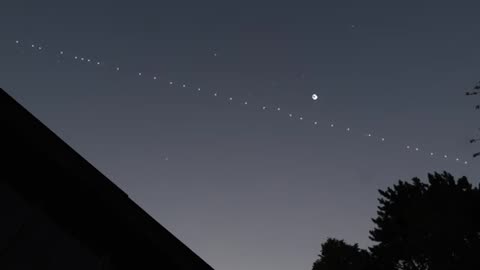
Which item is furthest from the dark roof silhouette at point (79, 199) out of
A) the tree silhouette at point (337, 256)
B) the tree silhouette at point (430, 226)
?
the tree silhouette at point (337, 256)

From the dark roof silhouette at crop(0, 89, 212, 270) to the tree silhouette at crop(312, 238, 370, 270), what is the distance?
25.9m

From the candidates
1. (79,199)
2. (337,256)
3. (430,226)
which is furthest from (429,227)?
(79,199)

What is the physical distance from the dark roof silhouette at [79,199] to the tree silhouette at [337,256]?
85.1 ft

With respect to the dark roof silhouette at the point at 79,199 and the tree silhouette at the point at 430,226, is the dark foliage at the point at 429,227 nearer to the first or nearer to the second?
the tree silhouette at the point at 430,226

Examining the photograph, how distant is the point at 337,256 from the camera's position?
27219 millimetres

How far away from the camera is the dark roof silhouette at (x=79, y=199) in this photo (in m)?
2.60

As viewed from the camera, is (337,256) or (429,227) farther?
(337,256)

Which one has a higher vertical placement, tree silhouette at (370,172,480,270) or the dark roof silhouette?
tree silhouette at (370,172,480,270)

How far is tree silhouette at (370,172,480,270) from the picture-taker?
62.1 feet

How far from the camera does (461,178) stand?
21.5 m

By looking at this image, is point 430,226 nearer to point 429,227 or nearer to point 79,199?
point 429,227

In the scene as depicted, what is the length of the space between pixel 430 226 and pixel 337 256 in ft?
28.0

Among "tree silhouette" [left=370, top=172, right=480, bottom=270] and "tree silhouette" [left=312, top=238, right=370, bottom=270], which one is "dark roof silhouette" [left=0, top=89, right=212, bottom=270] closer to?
"tree silhouette" [left=370, top=172, right=480, bottom=270]

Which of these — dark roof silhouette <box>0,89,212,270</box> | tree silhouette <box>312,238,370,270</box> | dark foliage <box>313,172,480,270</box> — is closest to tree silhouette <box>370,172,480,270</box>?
dark foliage <box>313,172,480,270</box>
